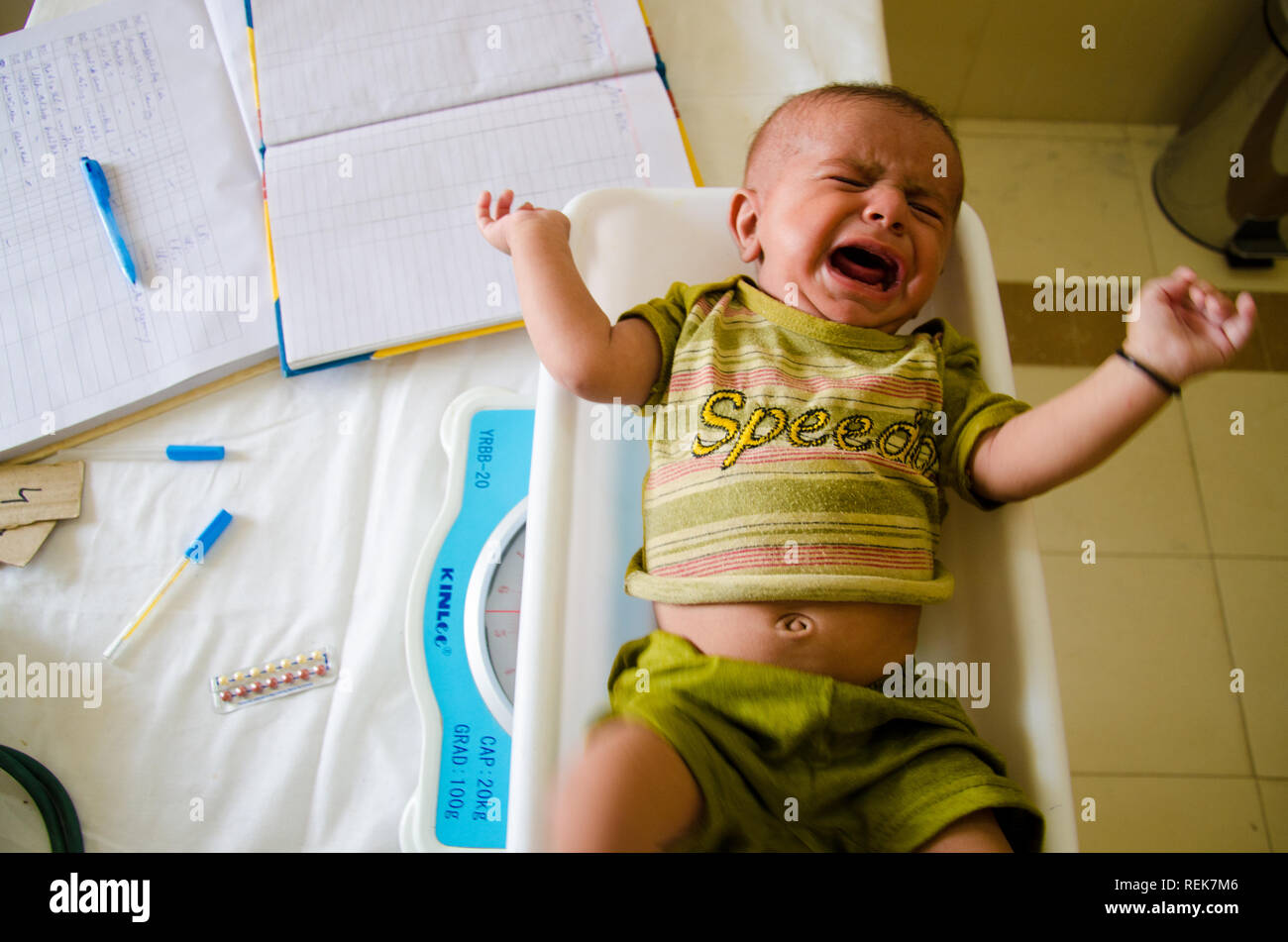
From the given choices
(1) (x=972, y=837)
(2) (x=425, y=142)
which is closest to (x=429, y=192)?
(2) (x=425, y=142)

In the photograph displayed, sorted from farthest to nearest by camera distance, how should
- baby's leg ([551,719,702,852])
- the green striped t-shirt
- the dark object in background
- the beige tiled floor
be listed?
the dark object in background → the beige tiled floor → the green striped t-shirt → baby's leg ([551,719,702,852])

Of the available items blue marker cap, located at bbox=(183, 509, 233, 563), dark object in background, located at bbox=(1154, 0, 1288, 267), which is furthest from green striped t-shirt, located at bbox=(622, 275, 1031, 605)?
dark object in background, located at bbox=(1154, 0, 1288, 267)

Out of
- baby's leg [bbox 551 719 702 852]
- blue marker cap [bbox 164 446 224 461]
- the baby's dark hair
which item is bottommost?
baby's leg [bbox 551 719 702 852]

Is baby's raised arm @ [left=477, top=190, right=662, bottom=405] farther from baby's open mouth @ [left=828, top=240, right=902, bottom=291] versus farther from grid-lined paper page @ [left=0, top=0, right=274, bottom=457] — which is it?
grid-lined paper page @ [left=0, top=0, right=274, bottom=457]

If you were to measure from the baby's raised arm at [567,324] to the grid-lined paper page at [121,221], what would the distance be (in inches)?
11.5

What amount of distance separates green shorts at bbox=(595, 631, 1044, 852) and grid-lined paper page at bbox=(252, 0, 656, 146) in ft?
2.11

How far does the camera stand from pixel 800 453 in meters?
0.61

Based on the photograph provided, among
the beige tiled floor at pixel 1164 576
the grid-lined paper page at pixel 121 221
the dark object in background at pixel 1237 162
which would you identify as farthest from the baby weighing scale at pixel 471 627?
the dark object in background at pixel 1237 162

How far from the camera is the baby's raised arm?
0.61 m

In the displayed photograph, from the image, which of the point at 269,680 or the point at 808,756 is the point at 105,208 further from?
the point at 808,756

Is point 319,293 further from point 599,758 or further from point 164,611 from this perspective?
point 599,758

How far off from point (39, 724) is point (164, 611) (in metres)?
0.12

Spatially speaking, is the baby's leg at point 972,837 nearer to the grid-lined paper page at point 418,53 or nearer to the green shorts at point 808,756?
the green shorts at point 808,756

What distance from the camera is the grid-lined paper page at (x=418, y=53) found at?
2.89 ft
